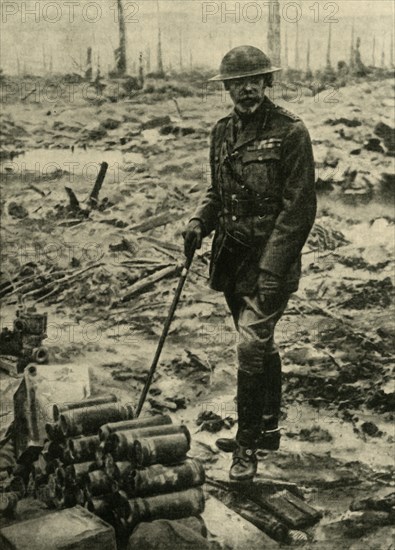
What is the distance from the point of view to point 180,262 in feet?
16.4

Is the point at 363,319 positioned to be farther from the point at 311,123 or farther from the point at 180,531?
the point at 180,531

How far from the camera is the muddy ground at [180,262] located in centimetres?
495

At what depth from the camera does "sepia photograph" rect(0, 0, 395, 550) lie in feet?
15.8

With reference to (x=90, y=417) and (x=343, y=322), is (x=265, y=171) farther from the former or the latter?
(x=90, y=417)

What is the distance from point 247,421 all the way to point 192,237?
41.7 inches

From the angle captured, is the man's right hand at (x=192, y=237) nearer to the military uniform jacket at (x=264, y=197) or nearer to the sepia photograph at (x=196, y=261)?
the sepia photograph at (x=196, y=261)

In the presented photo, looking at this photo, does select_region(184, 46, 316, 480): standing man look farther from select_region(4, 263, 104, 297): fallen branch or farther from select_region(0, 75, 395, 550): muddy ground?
select_region(4, 263, 104, 297): fallen branch

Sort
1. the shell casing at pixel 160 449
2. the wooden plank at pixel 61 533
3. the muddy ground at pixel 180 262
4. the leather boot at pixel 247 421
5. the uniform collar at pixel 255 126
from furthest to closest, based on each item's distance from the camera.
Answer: the muddy ground at pixel 180 262
the leather boot at pixel 247 421
the uniform collar at pixel 255 126
the shell casing at pixel 160 449
the wooden plank at pixel 61 533

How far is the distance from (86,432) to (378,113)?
244 cm

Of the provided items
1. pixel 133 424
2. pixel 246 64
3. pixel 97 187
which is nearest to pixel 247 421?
pixel 133 424

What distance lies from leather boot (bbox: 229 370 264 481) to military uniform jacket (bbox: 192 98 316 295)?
496 mm

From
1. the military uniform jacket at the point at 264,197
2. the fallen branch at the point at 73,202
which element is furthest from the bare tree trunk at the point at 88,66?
the military uniform jacket at the point at 264,197

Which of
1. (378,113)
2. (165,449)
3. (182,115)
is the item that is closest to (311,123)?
(378,113)

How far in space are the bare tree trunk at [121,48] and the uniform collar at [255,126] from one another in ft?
2.81
